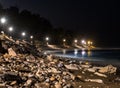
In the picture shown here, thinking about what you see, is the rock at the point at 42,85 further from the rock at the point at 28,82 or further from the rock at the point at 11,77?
the rock at the point at 11,77

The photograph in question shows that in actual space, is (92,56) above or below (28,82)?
below

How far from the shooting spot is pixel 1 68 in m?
22.2

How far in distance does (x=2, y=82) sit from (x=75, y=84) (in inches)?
237

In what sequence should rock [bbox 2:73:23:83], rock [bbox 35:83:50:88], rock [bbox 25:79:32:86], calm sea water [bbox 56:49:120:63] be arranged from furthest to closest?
calm sea water [bbox 56:49:120:63] → rock [bbox 35:83:50:88] → rock [bbox 2:73:23:83] → rock [bbox 25:79:32:86]

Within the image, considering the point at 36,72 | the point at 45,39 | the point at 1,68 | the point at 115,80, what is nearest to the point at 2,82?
the point at 1,68

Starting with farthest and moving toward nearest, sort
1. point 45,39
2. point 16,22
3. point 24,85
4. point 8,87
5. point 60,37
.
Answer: point 60,37
point 45,39
point 16,22
point 24,85
point 8,87

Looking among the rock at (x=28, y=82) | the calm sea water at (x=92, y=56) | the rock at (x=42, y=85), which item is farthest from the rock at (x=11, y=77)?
the calm sea water at (x=92, y=56)

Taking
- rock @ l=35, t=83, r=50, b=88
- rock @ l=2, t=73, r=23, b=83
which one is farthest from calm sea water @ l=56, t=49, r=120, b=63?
rock @ l=2, t=73, r=23, b=83

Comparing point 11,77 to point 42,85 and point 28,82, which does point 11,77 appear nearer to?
point 28,82

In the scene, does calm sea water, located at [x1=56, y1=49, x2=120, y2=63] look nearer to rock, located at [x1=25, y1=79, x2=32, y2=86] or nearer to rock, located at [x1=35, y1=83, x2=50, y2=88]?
rock, located at [x1=35, y1=83, x2=50, y2=88]

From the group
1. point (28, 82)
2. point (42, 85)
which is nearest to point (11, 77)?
point (28, 82)

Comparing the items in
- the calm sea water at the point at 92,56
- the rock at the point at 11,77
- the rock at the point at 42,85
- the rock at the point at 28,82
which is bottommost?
the calm sea water at the point at 92,56

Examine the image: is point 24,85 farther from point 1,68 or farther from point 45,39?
point 45,39

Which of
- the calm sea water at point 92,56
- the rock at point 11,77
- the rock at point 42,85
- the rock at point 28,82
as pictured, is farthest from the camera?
the calm sea water at point 92,56
